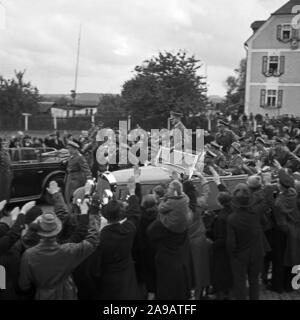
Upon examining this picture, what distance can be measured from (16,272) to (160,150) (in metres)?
5.78

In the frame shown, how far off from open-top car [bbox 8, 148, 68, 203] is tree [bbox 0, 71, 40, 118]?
28.0 m

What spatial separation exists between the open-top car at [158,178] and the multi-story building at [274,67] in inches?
1125

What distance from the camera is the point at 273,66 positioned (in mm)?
36344

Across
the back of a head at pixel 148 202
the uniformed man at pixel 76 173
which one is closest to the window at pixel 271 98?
the uniformed man at pixel 76 173

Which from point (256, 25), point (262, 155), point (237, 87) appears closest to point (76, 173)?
point (262, 155)

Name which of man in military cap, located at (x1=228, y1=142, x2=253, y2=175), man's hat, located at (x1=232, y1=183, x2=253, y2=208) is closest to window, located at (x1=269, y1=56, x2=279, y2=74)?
man in military cap, located at (x1=228, y1=142, x2=253, y2=175)

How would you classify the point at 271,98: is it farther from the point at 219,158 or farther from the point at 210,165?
the point at 210,165

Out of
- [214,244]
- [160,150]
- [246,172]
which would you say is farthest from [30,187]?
[214,244]

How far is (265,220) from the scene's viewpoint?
5.87m

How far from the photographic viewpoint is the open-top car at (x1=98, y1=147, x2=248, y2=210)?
8152mm

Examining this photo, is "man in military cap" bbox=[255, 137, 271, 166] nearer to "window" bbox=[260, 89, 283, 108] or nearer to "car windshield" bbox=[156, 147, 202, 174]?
"car windshield" bbox=[156, 147, 202, 174]

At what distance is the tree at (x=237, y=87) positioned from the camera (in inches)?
1889

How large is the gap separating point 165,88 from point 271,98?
13621mm
